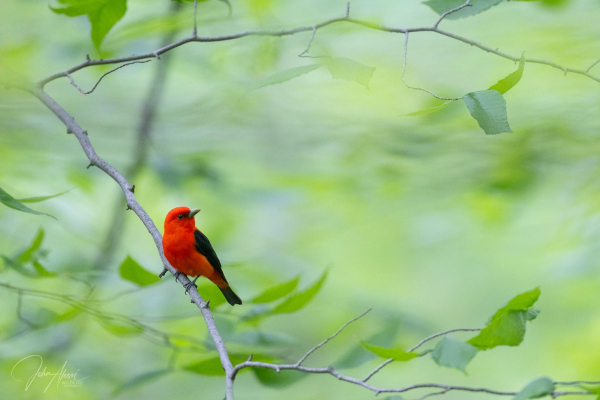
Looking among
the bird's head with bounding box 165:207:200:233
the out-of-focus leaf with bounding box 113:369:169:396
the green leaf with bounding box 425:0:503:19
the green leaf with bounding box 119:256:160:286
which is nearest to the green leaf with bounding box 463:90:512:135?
the green leaf with bounding box 425:0:503:19

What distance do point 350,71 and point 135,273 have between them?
1491 mm

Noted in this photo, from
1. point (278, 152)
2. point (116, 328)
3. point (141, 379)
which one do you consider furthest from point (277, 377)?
point (278, 152)

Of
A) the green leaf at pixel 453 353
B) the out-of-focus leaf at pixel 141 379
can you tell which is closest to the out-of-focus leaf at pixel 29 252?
the out-of-focus leaf at pixel 141 379

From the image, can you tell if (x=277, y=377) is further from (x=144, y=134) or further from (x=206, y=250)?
(x=144, y=134)

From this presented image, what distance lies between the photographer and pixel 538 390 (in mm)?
1383

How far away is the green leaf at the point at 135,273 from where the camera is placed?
2330mm

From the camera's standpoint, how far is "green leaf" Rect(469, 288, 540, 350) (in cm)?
155

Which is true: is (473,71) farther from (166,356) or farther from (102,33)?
(166,356)

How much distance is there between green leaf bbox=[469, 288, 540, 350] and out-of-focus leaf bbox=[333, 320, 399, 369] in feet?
2.46

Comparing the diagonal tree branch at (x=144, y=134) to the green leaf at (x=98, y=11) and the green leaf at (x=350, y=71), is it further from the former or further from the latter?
the green leaf at (x=350, y=71)

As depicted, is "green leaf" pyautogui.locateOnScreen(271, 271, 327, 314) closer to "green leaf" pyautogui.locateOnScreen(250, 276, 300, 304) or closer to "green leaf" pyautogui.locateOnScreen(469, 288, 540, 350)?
"green leaf" pyautogui.locateOnScreen(250, 276, 300, 304)

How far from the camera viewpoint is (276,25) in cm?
372

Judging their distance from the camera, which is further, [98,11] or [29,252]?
[29,252]

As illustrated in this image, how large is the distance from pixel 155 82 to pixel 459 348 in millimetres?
2911
